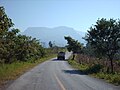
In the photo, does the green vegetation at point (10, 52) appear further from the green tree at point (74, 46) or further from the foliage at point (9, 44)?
the green tree at point (74, 46)

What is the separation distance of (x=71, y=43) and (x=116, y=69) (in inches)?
1891

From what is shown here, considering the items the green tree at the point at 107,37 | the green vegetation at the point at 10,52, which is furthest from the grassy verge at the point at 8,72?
the green tree at the point at 107,37

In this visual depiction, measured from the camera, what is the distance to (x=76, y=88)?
1636cm

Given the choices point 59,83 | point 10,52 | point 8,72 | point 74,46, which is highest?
point 74,46

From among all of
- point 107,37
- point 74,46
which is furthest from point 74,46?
point 107,37

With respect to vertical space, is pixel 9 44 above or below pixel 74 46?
below

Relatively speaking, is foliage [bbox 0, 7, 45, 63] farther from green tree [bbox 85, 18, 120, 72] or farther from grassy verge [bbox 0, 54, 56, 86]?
green tree [bbox 85, 18, 120, 72]

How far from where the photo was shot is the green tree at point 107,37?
1286 inches

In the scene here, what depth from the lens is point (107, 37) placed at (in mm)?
33000

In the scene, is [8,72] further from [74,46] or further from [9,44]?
[74,46]

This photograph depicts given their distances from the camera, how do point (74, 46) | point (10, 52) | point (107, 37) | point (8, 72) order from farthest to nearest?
point (74, 46)
point (10, 52)
point (107, 37)
point (8, 72)

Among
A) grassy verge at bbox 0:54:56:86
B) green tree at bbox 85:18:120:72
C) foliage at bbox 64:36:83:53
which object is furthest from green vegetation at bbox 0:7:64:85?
foliage at bbox 64:36:83:53

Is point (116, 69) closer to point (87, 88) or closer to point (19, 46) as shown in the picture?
point (87, 88)

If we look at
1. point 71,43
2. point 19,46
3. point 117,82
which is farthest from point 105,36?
point 71,43
